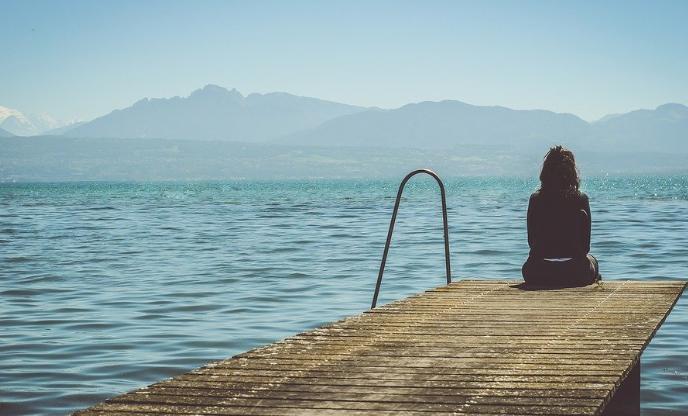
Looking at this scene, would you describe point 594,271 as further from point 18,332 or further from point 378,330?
point 18,332

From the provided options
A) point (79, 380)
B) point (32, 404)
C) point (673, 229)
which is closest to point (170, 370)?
point (79, 380)

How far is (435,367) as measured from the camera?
258 inches

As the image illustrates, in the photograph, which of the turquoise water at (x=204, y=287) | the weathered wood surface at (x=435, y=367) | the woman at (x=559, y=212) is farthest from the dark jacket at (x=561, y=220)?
the turquoise water at (x=204, y=287)

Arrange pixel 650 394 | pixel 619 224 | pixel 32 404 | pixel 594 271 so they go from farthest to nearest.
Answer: pixel 619 224 < pixel 594 271 < pixel 650 394 < pixel 32 404

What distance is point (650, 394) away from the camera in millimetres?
10195

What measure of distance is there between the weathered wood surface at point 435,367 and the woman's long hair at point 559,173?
57.3 inches

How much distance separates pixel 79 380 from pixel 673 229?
29.4m

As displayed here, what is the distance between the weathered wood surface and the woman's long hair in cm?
145

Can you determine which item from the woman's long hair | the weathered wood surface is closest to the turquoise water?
the weathered wood surface

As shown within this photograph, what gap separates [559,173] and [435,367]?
472cm

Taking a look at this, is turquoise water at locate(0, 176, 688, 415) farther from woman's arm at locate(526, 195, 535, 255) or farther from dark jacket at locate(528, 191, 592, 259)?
woman's arm at locate(526, 195, 535, 255)

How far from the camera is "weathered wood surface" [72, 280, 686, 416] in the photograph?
5516 millimetres

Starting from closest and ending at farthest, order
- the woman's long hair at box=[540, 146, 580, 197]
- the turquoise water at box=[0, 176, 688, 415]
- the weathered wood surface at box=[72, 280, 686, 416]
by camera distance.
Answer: the weathered wood surface at box=[72, 280, 686, 416] < the woman's long hair at box=[540, 146, 580, 197] < the turquoise water at box=[0, 176, 688, 415]

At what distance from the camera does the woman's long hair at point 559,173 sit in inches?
420
